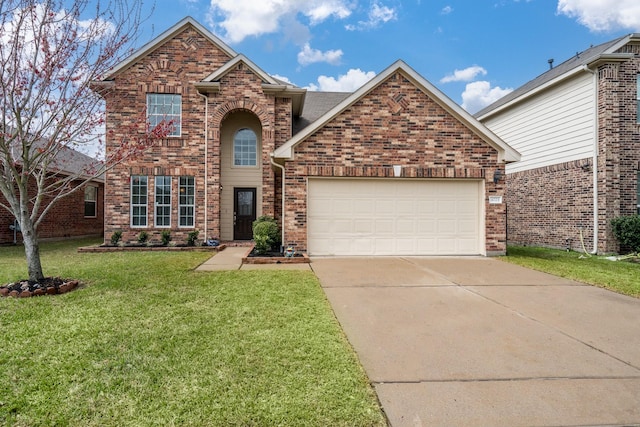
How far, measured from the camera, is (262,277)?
6812 millimetres

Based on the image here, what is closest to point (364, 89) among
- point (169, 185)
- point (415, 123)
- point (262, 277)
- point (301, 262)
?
point (415, 123)

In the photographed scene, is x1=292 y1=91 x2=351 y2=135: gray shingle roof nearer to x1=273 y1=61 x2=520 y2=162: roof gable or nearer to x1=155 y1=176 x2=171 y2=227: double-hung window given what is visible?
x1=273 y1=61 x2=520 y2=162: roof gable

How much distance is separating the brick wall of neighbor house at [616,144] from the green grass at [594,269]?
174 centimetres

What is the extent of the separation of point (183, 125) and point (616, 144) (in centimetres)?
1493

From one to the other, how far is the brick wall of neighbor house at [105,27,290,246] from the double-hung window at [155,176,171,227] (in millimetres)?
216

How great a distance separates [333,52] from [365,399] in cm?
2821

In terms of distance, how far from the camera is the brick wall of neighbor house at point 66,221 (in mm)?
13992

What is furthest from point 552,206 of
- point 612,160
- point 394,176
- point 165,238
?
point 165,238

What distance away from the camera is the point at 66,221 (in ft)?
53.5

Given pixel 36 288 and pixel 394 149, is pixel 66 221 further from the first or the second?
pixel 394 149

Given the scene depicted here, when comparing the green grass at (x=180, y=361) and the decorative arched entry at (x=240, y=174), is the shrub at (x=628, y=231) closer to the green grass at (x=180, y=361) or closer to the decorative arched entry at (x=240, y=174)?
the green grass at (x=180, y=361)

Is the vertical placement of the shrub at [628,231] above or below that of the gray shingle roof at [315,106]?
below

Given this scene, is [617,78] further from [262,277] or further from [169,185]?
[169,185]

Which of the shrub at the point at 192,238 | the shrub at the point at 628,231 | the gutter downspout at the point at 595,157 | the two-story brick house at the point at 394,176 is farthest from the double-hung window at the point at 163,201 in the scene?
the shrub at the point at 628,231
